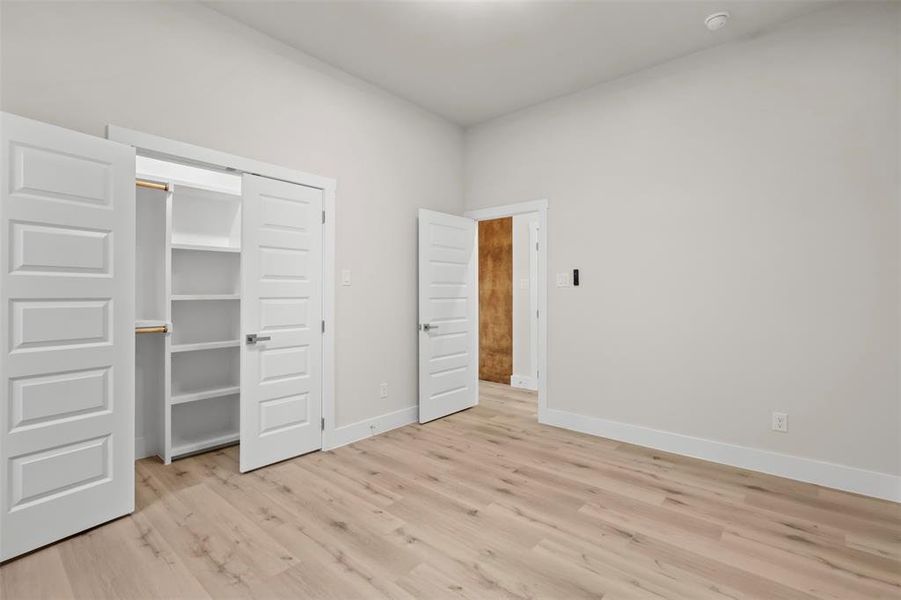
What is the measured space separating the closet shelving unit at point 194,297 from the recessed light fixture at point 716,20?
12.3ft

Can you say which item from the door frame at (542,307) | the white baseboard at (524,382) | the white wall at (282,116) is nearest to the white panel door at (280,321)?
the white wall at (282,116)

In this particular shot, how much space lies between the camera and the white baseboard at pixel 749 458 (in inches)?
105

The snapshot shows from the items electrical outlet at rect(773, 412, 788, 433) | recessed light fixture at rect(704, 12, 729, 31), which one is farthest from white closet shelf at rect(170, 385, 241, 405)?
recessed light fixture at rect(704, 12, 729, 31)

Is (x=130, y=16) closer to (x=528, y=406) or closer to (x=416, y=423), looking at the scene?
(x=416, y=423)

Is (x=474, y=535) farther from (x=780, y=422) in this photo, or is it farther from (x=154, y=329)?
(x=154, y=329)

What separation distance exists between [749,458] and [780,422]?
0.34 metres

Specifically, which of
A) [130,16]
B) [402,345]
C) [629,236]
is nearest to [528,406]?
[402,345]

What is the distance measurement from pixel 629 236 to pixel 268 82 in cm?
310

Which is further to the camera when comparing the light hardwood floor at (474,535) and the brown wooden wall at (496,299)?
the brown wooden wall at (496,299)

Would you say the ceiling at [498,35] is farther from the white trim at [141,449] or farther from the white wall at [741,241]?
the white trim at [141,449]

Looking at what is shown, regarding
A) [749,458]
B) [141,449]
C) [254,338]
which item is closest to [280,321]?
[254,338]

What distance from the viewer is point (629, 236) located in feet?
12.1

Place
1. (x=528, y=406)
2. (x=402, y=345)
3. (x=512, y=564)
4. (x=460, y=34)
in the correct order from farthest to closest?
(x=528, y=406) → (x=402, y=345) → (x=460, y=34) → (x=512, y=564)

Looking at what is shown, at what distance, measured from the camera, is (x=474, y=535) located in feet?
Result: 7.29
